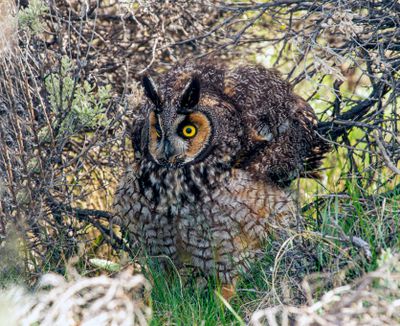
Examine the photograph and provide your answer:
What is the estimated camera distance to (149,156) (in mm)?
3531

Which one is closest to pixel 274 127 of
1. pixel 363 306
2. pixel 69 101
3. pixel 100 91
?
pixel 100 91

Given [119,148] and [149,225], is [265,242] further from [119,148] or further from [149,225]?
[119,148]

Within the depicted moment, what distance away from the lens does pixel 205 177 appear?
3.44 m

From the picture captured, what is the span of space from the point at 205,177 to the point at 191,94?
40 cm

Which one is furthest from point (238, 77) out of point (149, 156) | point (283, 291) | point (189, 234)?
point (283, 291)

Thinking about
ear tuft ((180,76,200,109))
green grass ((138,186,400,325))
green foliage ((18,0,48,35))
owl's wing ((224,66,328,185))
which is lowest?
green grass ((138,186,400,325))

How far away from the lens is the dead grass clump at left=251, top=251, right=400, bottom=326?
2215mm

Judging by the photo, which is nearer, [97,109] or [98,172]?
[97,109]

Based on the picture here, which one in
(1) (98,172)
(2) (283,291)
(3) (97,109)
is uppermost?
(3) (97,109)

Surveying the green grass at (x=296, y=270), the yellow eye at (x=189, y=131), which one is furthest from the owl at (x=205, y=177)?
the green grass at (x=296, y=270)

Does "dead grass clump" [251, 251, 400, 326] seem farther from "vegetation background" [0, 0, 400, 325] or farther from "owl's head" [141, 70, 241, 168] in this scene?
"owl's head" [141, 70, 241, 168]

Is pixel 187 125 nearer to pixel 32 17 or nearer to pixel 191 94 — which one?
pixel 191 94

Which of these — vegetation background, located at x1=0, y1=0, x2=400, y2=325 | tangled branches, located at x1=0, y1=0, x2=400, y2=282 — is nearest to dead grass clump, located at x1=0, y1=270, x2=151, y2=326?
vegetation background, located at x1=0, y1=0, x2=400, y2=325

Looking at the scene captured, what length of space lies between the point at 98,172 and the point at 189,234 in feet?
3.43
